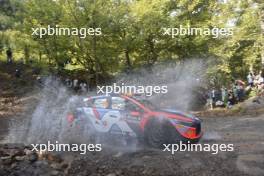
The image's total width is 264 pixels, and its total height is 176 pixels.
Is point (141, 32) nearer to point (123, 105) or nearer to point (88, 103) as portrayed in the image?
point (88, 103)

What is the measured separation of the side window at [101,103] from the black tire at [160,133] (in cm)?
159

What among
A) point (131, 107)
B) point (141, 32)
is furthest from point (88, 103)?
point (141, 32)

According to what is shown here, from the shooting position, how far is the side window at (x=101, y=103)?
11.5 m

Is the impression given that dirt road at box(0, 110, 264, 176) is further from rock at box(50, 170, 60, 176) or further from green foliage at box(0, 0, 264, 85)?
green foliage at box(0, 0, 264, 85)

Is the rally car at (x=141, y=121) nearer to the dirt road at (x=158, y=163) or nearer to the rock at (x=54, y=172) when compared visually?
the dirt road at (x=158, y=163)

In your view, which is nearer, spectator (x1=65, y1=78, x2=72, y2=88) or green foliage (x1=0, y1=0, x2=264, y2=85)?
green foliage (x1=0, y1=0, x2=264, y2=85)

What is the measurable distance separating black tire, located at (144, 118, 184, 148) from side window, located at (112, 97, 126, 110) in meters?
1.03

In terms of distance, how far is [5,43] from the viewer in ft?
101

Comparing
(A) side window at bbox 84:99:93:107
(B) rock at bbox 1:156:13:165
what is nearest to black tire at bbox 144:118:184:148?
(A) side window at bbox 84:99:93:107

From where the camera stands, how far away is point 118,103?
11.3 metres

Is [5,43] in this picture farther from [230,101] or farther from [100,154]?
[100,154]

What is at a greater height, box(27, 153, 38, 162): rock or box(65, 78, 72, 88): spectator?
box(65, 78, 72, 88): spectator

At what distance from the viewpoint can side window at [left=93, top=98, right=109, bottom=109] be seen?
1155 centimetres

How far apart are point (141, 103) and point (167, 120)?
98 centimetres
